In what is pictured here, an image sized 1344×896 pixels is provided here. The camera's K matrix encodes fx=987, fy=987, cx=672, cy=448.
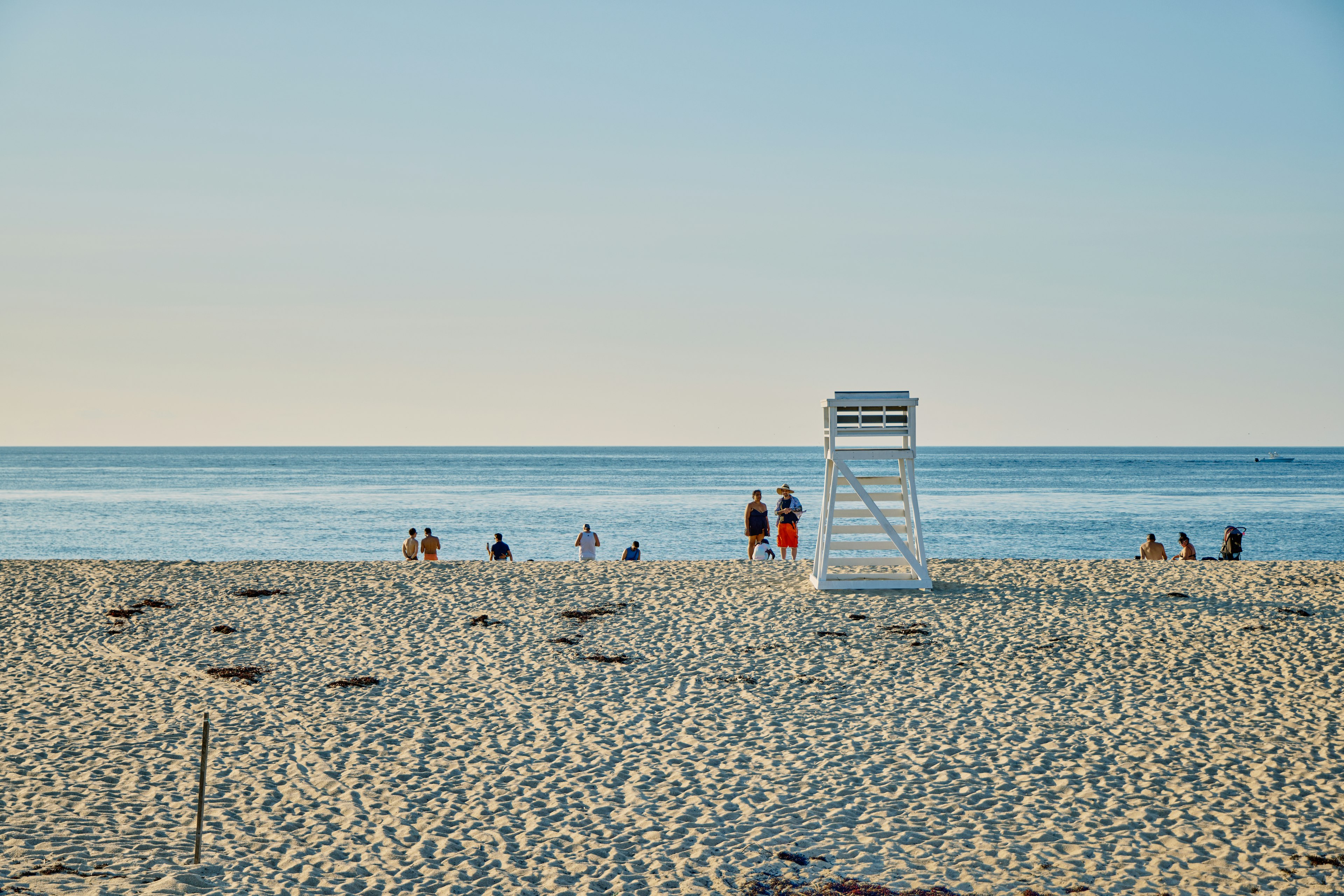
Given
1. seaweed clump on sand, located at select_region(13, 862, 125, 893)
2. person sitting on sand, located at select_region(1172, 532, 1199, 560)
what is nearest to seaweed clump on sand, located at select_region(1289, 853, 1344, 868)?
seaweed clump on sand, located at select_region(13, 862, 125, 893)

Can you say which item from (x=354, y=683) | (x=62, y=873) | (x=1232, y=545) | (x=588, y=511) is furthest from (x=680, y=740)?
(x=588, y=511)

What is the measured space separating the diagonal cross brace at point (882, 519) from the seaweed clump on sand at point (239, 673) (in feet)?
28.2

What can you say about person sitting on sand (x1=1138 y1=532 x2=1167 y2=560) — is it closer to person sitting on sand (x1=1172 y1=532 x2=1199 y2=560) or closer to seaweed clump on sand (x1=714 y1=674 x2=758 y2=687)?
person sitting on sand (x1=1172 y1=532 x2=1199 y2=560)

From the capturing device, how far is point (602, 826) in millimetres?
7613

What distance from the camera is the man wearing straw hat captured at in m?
19.3

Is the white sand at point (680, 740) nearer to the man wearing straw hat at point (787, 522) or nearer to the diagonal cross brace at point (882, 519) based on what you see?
the diagonal cross brace at point (882, 519)

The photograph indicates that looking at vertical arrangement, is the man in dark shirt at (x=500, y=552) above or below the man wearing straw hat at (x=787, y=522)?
below

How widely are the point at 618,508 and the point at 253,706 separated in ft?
167

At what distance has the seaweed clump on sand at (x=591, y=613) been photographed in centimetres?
1445

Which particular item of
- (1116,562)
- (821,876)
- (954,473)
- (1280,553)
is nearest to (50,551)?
(1116,562)

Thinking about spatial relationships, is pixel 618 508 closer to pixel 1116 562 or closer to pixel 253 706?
pixel 1116 562

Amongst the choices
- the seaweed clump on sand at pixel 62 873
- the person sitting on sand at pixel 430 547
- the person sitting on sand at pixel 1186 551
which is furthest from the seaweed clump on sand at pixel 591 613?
the person sitting on sand at pixel 1186 551

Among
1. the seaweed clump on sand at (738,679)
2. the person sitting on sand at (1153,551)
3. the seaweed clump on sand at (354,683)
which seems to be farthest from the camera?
the person sitting on sand at (1153,551)

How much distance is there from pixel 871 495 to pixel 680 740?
7477 mm
